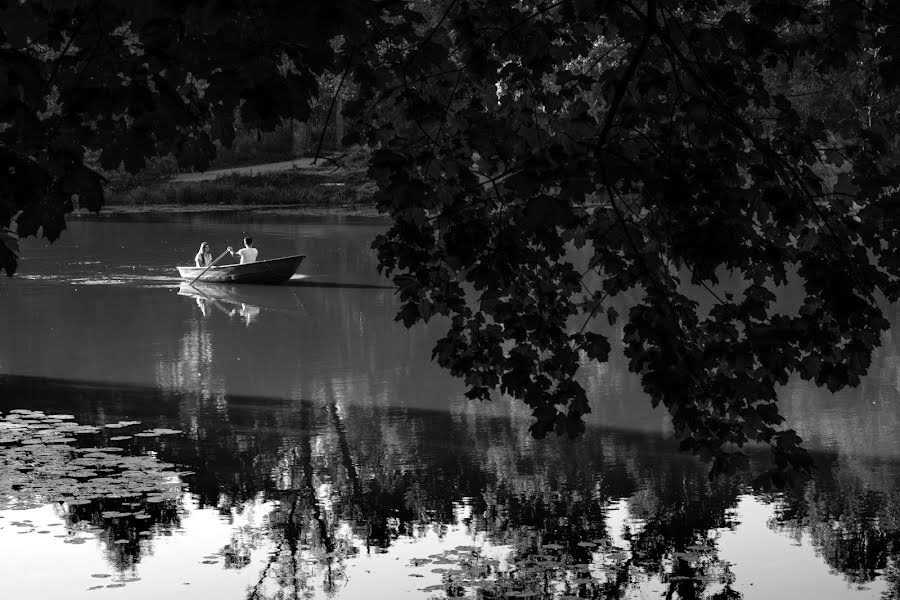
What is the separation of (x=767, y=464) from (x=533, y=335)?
4976mm

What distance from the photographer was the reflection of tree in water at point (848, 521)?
361 inches

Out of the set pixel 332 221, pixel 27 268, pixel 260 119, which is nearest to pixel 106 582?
pixel 260 119

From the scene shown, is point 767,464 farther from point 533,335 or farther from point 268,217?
point 268,217

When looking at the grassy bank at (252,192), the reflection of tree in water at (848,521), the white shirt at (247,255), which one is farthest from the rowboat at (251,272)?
the grassy bank at (252,192)

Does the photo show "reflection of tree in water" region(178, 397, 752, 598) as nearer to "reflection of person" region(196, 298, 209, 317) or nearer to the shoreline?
"reflection of person" region(196, 298, 209, 317)

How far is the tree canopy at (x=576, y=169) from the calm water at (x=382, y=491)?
1.78 metres

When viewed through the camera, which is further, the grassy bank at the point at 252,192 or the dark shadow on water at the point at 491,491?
the grassy bank at the point at 252,192

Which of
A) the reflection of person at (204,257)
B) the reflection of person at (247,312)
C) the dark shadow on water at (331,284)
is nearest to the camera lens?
the reflection of person at (247,312)

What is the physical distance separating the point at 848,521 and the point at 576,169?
5013 mm

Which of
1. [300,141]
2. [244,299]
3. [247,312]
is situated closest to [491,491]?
[247,312]

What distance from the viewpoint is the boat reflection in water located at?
25283 millimetres

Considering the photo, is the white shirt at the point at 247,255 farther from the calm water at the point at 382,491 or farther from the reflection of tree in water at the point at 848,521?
the reflection of tree in water at the point at 848,521

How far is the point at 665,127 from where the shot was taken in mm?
A: 7242

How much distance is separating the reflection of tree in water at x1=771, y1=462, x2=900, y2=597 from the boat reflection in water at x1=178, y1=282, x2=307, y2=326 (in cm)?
1403
